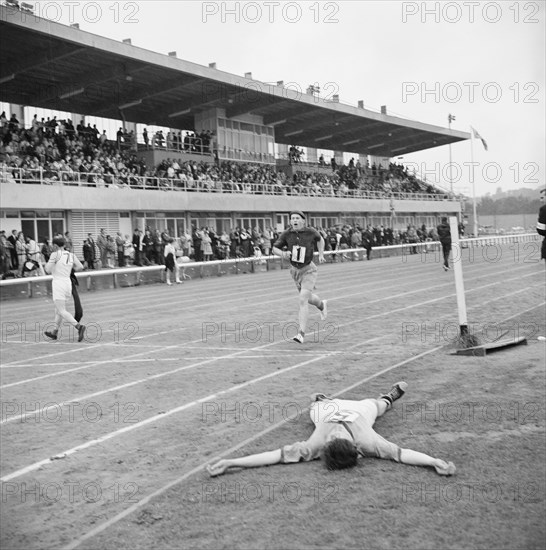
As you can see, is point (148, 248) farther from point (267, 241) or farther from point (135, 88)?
point (135, 88)

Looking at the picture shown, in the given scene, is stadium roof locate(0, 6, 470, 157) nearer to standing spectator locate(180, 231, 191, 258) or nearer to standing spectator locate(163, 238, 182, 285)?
standing spectator locate(180, 231, 191, 258)

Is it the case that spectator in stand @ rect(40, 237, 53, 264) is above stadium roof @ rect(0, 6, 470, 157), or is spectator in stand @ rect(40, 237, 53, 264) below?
below

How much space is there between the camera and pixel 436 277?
24062 millimetres

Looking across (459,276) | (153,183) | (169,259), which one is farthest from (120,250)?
(459,276)

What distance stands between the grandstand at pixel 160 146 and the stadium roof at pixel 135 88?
0.28ft

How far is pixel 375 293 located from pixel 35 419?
13062 mm

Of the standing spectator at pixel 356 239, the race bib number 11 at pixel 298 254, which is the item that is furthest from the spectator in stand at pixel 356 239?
the race bib number 11 at pixel 298 254

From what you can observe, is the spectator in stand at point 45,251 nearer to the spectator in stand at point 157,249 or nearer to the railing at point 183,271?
the railing at point 183,271

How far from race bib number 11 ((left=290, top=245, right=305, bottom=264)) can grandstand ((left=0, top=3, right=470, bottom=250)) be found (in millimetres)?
20467

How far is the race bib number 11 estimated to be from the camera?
11.6 metres

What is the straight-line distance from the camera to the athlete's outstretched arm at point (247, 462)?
5215mm

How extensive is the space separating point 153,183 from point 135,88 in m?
7.86

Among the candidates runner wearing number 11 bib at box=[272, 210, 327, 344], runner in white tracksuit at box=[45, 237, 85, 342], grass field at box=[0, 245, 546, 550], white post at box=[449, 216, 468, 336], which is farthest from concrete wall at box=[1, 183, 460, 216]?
white post at box=[449, 216, 468, 336]

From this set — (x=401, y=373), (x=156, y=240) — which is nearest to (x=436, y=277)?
(x=156, y=240)
